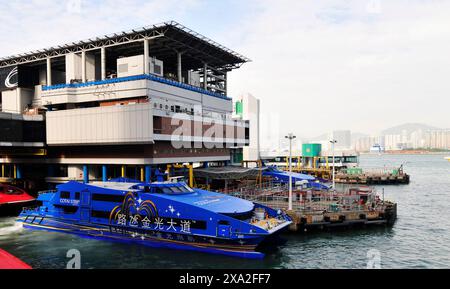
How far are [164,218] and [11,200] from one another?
96.8 feet

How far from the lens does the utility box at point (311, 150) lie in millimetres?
108062

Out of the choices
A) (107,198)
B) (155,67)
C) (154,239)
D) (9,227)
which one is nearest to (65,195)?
(107,198)

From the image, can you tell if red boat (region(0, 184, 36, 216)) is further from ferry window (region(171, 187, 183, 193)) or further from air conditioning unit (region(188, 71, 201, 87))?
air conditioning unit (region(188, 71, 201, 87))

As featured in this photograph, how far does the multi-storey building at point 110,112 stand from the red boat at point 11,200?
843 cm

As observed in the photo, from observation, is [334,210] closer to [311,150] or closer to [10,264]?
[10,264]

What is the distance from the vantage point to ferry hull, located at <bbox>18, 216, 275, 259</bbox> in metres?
26.0

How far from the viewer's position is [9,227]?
3797cm

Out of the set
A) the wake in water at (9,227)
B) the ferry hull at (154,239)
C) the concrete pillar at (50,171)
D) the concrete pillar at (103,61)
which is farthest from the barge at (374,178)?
the wake in water at (9,227)

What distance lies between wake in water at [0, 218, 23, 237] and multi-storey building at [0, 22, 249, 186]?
14063 millimetres

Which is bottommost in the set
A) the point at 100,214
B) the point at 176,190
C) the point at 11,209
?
the point at 11,209

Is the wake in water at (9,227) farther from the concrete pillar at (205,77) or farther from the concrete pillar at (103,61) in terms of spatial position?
the concrete pillar at (205,77)

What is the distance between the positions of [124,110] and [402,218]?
41271 millimetres

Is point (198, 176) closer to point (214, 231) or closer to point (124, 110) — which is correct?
point (124, 110)
